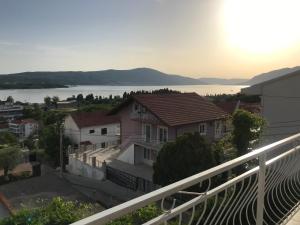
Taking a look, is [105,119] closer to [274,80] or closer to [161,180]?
[161,180]

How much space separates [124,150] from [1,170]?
11724mm

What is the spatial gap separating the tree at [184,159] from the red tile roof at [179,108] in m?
5.13

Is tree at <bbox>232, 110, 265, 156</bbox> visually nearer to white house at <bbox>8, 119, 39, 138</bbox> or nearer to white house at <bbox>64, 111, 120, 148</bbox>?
white house at <bbox>64, 111, 120, 148</bbox>

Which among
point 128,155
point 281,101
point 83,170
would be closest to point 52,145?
point 83,170

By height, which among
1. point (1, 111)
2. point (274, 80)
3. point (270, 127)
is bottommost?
point (1, 111)

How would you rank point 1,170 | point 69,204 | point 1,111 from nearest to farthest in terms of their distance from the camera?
point 69,204 < point 1,170 < point 1,111

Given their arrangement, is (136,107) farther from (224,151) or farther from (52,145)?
(52,145)

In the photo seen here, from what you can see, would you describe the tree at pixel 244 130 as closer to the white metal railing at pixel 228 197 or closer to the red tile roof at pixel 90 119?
the white metal railing at pixel 228 197

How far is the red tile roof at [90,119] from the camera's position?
3020cm

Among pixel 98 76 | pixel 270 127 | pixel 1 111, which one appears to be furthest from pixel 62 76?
pixel 270 127

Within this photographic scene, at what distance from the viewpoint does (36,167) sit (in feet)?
82.5

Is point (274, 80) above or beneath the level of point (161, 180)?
above

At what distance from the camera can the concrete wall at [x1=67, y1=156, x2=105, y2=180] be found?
66.7 ft

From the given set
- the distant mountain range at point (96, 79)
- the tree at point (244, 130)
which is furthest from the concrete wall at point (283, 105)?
the distant mountain range at point (96, 79)
